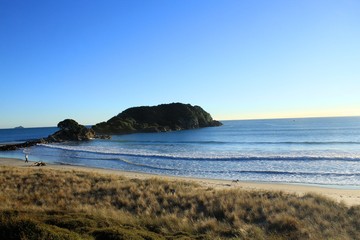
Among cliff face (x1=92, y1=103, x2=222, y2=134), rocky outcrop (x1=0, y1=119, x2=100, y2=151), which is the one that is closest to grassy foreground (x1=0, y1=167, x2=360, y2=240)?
rocky outcrop (x1=0, y1=119, x2=100, y2=151)

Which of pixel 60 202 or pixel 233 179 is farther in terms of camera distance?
pixel 233 179

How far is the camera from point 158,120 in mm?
155125

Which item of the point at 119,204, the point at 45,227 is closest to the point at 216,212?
the point at 119,204

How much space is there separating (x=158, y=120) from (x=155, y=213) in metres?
143

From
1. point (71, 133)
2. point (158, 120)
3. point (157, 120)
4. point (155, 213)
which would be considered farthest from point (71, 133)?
point (155, 213)

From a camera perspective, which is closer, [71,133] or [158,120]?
[71,133]

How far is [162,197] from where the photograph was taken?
15695 millimetres

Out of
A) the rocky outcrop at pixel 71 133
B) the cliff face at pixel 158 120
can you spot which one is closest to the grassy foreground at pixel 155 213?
the rocky outcrop at pixel 71 133

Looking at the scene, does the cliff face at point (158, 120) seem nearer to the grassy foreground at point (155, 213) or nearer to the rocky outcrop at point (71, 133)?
the rocky outcrop at point (71, 133)

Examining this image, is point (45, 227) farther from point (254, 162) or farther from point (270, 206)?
point (254, 162)

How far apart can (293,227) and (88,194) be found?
1044 cm

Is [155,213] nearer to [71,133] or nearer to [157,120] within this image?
[71,133]

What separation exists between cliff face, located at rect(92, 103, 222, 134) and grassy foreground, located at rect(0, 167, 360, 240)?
112 meters

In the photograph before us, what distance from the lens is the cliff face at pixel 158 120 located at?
134125 mm
